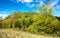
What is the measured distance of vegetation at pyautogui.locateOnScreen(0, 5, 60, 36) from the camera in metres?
4.93

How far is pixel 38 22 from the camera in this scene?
5008 mm

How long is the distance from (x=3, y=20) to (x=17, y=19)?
0.41 m

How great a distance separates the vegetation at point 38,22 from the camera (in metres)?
4.93

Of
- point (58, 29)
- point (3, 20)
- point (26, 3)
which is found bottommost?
point (58, 29)

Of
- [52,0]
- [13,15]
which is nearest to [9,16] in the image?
[13,15]

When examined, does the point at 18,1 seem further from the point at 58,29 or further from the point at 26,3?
the point at 58,29

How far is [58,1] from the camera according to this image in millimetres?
5137

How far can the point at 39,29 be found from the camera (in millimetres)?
5004

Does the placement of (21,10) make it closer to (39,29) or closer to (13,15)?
(13,15)

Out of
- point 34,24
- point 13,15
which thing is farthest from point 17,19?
point 34,24

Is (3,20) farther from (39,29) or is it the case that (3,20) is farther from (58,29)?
(58,29)

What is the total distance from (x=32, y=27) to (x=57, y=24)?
0.72 metres

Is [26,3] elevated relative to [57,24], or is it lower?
elevated

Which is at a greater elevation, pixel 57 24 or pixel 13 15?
pixel 13 15
